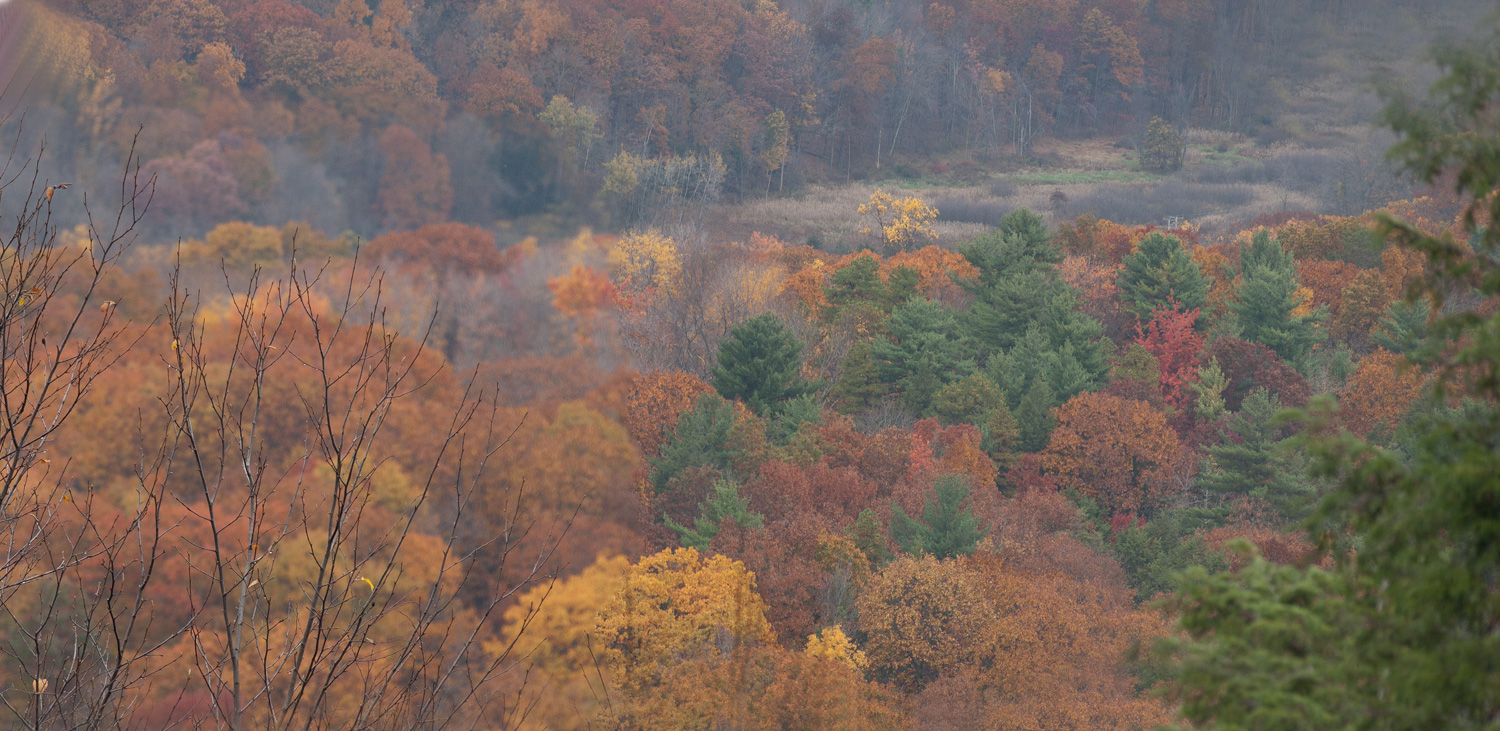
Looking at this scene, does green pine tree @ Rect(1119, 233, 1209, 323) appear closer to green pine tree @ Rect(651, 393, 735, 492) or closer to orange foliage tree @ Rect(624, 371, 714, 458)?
orange foliage tree @ Rect(624, 371, 714, 458)

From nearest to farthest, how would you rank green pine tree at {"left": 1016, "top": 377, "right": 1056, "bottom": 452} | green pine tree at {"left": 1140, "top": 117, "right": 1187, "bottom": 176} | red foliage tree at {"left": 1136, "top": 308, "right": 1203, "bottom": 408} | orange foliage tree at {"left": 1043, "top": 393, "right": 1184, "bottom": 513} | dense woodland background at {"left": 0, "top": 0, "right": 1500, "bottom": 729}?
dense woodland background at {"left": 0, "top": 0, "right": 1500, "bottom": 729} → orange foliage tree at {"left": 1043, "top": 393, "right": 1184, "bottom": 513} → green pine tree at {"left": 1016, "top": 377, "right": 1056, "bottom": 452} → red foliage tree at {"left": 1136, "top": 308, "right": 1203, "bottom": 408} → green pine tree at {"left": 1140, "top": 117, "right": 1187, "bottom": 176}

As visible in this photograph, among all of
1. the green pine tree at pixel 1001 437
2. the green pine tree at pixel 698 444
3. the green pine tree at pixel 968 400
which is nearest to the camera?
the green pine tree at pixel 698 444

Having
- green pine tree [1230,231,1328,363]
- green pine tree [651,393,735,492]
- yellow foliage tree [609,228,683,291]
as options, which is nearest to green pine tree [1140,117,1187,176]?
green pine tree [1230,231,1328,363]

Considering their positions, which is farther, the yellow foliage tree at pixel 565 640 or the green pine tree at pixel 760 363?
the green pine tree at pixel 760 363

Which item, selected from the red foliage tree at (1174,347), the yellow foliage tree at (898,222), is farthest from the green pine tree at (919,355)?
the yellow foliage tree at (898,222)

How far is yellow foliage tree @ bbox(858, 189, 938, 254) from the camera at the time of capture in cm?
6356

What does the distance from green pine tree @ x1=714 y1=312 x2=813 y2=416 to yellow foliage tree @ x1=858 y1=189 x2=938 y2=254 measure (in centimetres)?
2830

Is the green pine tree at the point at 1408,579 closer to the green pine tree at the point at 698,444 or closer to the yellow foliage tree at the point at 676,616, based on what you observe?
the yellow foliage tree at the point at 676,616

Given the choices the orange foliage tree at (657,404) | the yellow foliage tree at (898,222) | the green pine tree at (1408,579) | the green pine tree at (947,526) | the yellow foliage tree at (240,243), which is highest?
the green pine tree at (1408,579)

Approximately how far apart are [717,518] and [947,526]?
6.36 m

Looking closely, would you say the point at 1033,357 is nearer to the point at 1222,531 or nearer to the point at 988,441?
the point at 988,441

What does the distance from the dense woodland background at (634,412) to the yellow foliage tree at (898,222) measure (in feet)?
1.11

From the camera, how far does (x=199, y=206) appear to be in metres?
32.6

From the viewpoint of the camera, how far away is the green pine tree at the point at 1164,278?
44875mm
